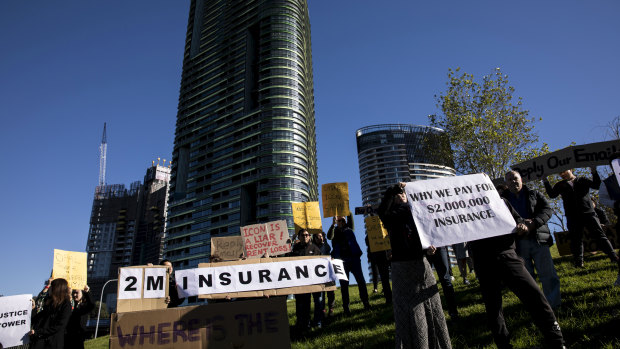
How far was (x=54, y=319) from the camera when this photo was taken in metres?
5.07

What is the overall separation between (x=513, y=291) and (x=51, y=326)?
6.48 m

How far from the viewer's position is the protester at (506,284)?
3.77 metres

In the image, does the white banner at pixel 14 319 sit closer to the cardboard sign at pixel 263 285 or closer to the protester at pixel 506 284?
the cardboard sign at pixel 263 285

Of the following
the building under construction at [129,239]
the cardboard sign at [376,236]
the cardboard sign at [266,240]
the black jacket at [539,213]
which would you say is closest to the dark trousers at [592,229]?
the black jacket at [539,213]

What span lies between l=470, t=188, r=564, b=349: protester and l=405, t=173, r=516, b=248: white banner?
189mm

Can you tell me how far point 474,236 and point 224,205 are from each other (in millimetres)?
98809

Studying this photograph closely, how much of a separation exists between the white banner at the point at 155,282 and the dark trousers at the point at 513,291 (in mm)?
5714

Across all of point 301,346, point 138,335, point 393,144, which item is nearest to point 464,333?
point 301,346

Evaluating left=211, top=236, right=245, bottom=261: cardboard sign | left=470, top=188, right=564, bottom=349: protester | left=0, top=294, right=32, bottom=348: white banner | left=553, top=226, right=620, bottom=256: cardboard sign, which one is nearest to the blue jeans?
left=470, top=188, right=564, bottom=349: protester

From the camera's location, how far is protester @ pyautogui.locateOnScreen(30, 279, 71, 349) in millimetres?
4969

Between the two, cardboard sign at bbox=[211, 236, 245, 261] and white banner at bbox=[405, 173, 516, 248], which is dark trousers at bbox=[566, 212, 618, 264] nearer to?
white banner at bbox=[405, 173, 516, 248]

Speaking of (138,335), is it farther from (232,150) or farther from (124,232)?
(124,232)

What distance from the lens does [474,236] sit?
4.30 m

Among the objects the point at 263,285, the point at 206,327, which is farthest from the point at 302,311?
the point at 206,327
